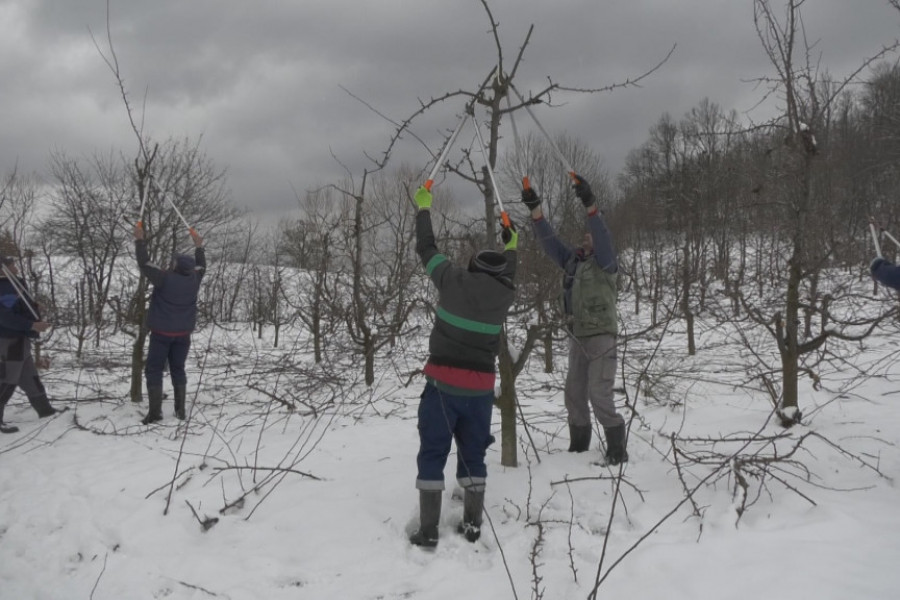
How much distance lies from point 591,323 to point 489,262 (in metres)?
1.28

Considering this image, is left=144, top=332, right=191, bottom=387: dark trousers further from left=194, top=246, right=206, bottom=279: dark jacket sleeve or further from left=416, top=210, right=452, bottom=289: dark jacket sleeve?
left=416, top=210, right=452, bottom=289: dark jacket sleeve

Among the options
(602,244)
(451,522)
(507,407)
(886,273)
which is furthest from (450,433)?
(886,273)

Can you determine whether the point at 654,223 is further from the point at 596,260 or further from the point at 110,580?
the point at 110,580

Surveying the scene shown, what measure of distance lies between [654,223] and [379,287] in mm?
16855

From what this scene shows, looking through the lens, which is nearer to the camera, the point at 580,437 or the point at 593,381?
the point at 593,381

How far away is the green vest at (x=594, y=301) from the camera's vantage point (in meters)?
3.69

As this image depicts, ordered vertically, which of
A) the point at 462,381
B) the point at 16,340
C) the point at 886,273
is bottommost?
the point at 16,340

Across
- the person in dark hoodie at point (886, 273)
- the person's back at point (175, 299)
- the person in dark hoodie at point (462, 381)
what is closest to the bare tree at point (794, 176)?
the person in dark hoodie at point (886, 273)

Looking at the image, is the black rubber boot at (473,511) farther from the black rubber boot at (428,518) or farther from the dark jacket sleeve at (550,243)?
the dark jacket sleeve at (550,243)

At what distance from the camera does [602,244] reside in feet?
11.6

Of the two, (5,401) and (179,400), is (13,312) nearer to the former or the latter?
(5,401)

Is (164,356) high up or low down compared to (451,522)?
up

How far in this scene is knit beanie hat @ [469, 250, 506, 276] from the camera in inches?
109

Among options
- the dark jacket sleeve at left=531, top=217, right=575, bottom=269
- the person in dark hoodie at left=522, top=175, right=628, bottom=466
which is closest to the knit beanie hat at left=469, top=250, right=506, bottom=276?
the person in dark hoodie at left=522, top=175, right=628, bottom=466
